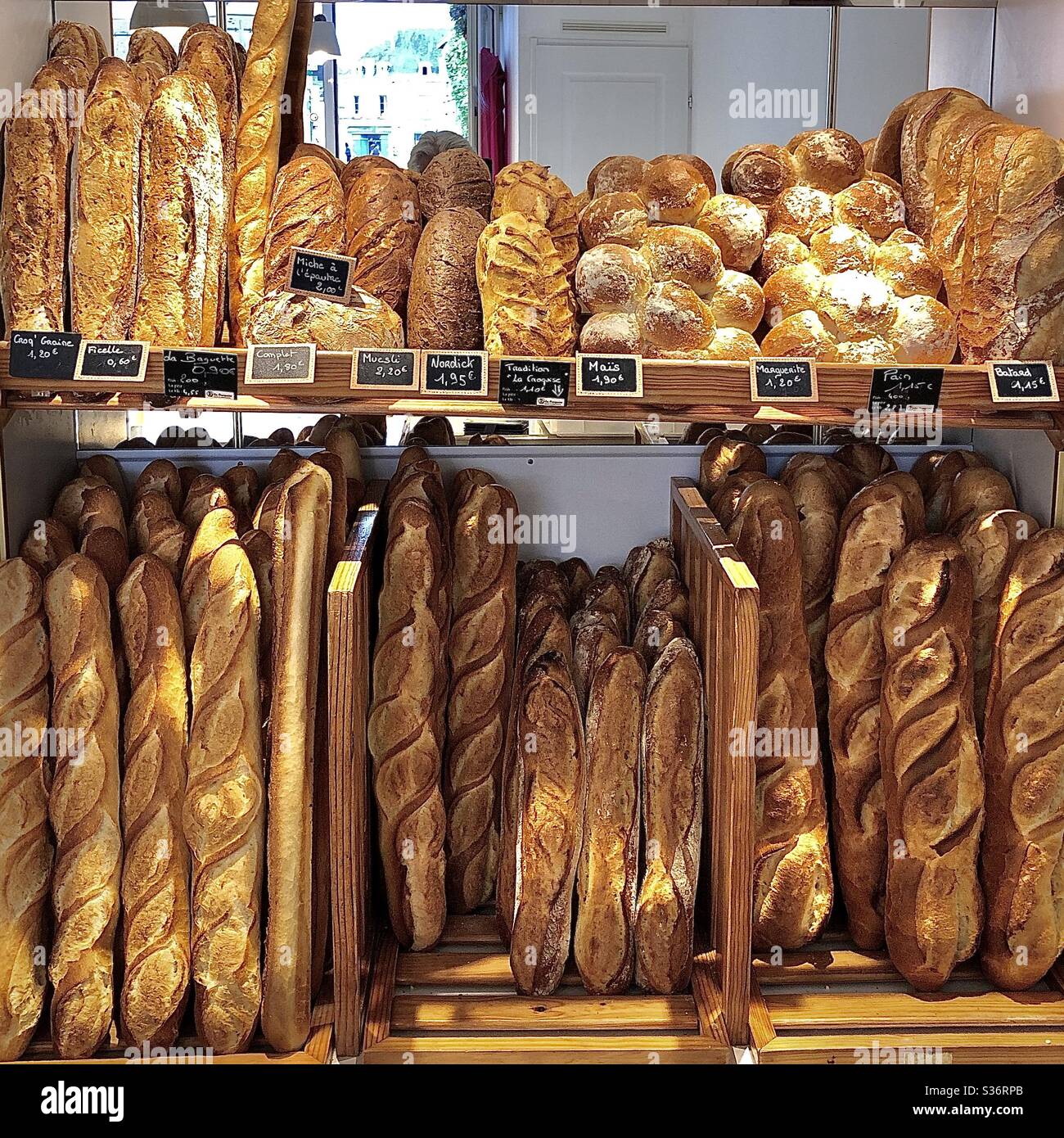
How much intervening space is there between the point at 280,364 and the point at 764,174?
0.97m

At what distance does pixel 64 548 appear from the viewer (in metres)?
1.74

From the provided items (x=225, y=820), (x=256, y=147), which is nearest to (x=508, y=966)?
(x=225, y=820)

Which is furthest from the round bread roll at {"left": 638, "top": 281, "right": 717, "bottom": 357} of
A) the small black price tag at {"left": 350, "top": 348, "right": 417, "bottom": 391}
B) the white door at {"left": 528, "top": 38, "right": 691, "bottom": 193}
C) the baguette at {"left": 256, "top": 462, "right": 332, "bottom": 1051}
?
the white door at {"left": 528, "top": 38, "right": 691, "bottom": 193}

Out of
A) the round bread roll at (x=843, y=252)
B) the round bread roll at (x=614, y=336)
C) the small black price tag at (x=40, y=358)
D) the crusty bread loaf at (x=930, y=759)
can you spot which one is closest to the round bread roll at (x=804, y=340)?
the round bread roll at (x=843, y=252)

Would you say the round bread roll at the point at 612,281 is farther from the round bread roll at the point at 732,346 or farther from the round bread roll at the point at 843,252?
the round bread roll at the point at 843,252

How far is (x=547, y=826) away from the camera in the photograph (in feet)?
5.37

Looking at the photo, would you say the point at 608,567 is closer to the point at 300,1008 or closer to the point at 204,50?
the point at 300,1008

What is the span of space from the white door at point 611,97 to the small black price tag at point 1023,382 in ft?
7.81

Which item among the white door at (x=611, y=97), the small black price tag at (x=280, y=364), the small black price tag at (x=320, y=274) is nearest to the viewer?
the small black price tag at (x=280, y=364)

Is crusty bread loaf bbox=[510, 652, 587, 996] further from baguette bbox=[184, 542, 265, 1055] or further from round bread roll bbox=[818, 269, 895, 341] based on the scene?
round bread roll bbox=[818, 269, 895, 341]

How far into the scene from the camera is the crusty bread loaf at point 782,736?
172 centimetres

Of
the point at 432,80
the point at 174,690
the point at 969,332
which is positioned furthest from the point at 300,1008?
the point at 432,80

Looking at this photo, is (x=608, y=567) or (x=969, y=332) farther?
(x=608, y=567)

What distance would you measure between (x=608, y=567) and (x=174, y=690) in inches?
33.6
